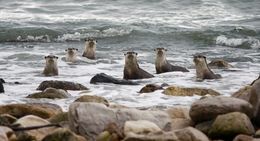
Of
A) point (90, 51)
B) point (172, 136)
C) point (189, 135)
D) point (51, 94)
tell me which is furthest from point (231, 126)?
point (90, 51)

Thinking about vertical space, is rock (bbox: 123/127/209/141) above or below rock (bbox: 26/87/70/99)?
above

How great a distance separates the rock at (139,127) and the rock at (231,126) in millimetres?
593

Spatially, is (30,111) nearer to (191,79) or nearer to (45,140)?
(45,140)

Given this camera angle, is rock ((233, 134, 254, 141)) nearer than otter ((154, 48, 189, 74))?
Yes

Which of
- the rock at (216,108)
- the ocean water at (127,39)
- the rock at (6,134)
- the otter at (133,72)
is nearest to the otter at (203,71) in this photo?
the ocean water at (127,39)

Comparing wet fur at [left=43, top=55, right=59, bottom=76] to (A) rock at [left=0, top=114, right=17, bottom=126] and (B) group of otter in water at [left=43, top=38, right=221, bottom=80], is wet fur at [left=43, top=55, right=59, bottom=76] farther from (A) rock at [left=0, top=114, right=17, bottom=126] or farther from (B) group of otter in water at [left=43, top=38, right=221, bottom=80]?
(A) rock at [left=0, top=114, right=17, bottom=126]

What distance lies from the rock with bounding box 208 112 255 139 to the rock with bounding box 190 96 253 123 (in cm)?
28

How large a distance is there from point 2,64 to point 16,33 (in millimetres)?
7756

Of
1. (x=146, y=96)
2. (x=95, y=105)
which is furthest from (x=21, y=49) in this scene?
(x=95, y=105)

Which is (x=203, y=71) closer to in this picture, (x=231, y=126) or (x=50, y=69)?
(x=50, y=69)

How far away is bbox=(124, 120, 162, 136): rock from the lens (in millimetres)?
5562

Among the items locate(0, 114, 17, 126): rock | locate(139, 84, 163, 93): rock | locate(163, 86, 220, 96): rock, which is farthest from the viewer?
locate(139, 84, 163, 93): rock

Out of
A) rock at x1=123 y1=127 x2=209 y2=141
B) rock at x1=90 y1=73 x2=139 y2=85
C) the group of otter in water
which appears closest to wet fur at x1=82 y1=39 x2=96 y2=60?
the group of otter in water

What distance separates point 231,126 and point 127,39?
1597 centimetres
